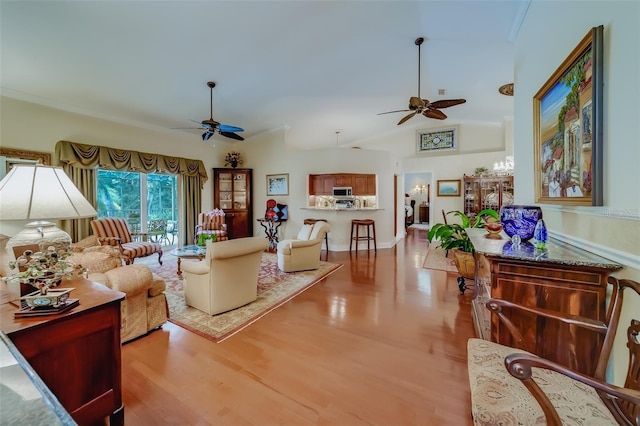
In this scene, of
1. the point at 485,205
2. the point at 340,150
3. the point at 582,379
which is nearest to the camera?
the point at 582,379

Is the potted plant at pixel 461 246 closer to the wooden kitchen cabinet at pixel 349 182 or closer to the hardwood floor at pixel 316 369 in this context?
the hardwood floor at pixel 316 369

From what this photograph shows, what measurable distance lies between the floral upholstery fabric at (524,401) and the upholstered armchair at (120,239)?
5.05 m

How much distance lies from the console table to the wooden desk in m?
2.21

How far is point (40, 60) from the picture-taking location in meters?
3.22

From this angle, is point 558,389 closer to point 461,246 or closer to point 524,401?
point 524,401

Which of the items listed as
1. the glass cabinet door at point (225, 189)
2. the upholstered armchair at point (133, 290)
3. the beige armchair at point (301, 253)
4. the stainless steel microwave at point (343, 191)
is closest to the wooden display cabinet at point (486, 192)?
the stainless steel microwave at point (343, 191)

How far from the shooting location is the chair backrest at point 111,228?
4.39m

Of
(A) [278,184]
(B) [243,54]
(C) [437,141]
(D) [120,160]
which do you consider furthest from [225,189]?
(C) [437,141]

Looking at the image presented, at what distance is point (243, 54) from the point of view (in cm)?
344

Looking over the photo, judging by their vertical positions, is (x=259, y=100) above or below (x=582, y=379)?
above

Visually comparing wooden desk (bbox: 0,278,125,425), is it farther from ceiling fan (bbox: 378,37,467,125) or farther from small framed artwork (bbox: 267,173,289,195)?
small framed artwork (bbox: 267,173,289,195)

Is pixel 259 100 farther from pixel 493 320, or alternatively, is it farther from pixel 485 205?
pixel 485 205

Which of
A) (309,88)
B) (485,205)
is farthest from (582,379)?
(485,205)

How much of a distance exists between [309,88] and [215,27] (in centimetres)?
203
